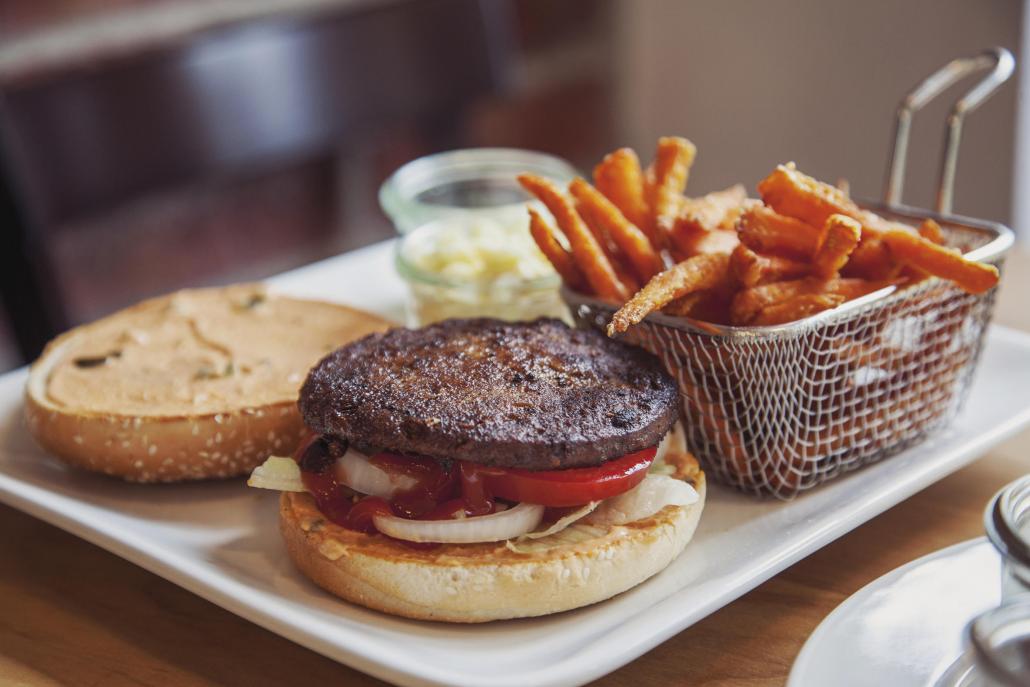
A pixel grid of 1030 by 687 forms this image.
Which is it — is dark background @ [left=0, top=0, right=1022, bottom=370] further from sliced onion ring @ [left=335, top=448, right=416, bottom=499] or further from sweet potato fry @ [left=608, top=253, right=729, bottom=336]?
sweet potato fry @ [left=608, top=253, right=729, bottom=336]

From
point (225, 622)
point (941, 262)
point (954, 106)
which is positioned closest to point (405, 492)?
point (225, 622)

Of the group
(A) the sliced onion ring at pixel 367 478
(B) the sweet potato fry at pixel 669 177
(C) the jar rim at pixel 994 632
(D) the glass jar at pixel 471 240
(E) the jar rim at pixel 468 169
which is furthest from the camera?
(E) the jar rim at pixel 468 169

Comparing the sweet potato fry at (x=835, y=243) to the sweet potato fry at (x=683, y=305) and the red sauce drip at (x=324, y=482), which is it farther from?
the red sauce drip at (x=324, y=482)

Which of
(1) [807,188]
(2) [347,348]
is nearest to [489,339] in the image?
(2) [347,348]

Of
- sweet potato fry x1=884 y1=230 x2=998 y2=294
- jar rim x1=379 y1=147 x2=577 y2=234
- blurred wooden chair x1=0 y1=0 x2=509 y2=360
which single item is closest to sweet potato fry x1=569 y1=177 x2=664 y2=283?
sweet potato fry x1=884 y1=230 x2=998 y2=294

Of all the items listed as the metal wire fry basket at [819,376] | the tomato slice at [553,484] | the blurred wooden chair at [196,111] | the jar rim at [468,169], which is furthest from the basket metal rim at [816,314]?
the blurred wooden chair at [196,111]

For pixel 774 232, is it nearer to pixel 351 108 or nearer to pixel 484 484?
pixel 484 484
